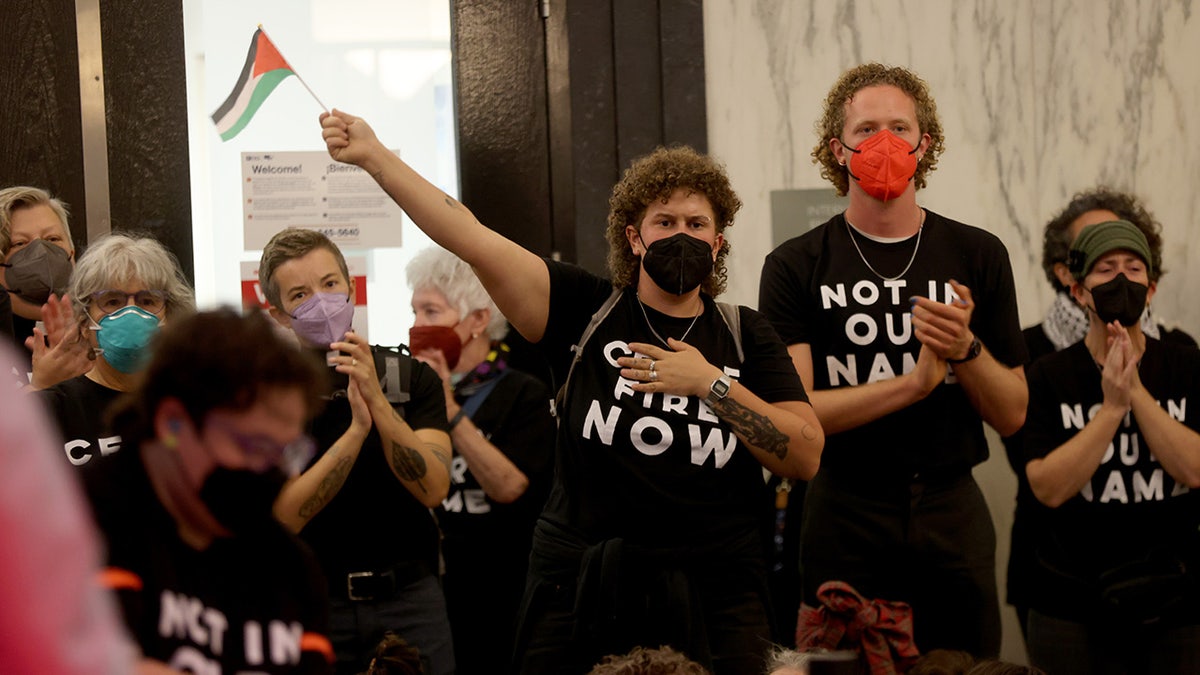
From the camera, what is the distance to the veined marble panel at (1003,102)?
4332mm

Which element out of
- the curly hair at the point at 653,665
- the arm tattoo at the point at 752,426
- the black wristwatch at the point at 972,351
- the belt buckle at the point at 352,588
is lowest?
the curly hair at the point at 653,665

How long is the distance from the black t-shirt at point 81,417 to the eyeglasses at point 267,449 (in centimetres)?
167

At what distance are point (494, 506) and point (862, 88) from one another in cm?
151

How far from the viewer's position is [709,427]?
284cm

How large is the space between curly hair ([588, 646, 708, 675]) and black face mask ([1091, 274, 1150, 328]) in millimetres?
1696

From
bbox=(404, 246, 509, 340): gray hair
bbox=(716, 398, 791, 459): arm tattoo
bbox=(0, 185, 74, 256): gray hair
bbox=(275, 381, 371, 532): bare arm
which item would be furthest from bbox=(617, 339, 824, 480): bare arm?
bbox=(0, 185, 74, 256): gray hair

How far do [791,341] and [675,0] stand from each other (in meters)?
1.52

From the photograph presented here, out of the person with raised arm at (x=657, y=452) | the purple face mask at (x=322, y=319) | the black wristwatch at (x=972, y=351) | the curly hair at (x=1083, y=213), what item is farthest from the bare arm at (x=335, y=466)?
the curly hair at (x=1083, y=213)

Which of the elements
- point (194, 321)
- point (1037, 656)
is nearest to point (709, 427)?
Result: point (1037, 656)

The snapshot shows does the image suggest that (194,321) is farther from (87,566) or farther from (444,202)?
(444,202)

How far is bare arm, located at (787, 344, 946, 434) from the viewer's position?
3127 mm

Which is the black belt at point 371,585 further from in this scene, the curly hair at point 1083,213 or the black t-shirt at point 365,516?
the curly hair at point 1083,213

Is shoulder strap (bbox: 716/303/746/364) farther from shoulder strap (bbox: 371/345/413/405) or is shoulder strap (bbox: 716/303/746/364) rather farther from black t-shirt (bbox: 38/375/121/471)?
black t-shirt (bbox: 38/375/121/471)

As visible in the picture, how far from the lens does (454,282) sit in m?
3.74
